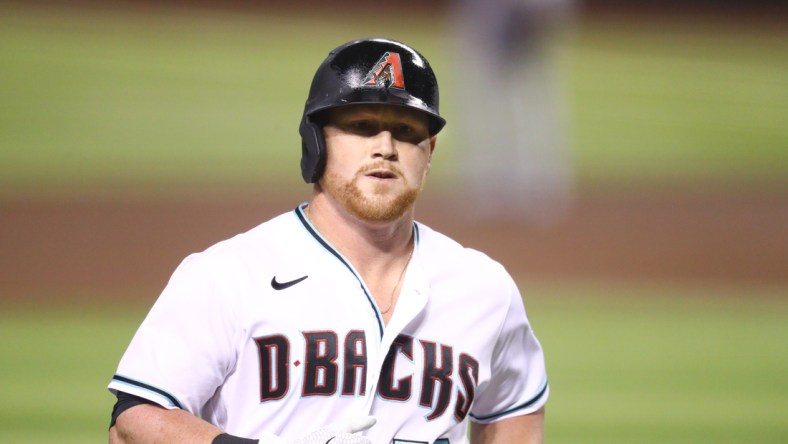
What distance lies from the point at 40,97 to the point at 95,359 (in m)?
8.56

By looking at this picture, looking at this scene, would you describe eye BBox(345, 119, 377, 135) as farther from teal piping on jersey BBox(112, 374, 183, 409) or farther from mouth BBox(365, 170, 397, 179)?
teal piping on jersey BBox(112, 374, 183, 409)

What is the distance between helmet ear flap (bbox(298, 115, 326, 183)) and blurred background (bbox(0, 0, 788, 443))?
320 centimetres

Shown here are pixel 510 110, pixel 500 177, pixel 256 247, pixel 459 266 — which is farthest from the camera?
pixel 500 177

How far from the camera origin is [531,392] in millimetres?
3252

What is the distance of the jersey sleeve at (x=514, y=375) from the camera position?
3.15 meters

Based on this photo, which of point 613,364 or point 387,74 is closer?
point 387,74

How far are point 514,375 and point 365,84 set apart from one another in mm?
934

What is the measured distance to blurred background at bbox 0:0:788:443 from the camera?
23.3ft

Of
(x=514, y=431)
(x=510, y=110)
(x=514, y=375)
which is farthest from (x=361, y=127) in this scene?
(x=510, y=110)

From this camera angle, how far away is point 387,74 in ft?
9.54

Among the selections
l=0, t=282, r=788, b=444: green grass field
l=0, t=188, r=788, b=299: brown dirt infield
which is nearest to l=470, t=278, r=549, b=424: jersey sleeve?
l=0, t=282, r=788, b=444: green grass field

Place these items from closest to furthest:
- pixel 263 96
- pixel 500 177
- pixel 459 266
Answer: pixel 459 266
pixel 500 177
pixel 263 96

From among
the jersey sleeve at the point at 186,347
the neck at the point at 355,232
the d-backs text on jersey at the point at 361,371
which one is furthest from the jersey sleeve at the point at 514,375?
the jersey sleeve at the point at 186,347

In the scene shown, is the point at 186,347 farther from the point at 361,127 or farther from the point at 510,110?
the point at 510,110
